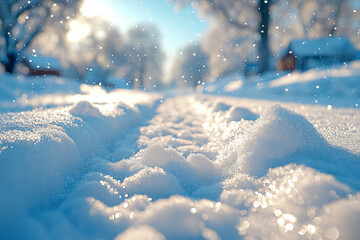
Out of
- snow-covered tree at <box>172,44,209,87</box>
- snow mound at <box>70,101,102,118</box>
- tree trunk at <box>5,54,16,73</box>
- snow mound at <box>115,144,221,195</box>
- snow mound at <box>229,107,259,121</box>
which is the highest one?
snow mound at <box>115,144,221,195</box>

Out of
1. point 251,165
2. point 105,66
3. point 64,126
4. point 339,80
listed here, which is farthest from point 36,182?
point 105,66

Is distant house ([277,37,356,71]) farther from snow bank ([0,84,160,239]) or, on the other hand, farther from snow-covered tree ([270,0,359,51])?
snow bank ([0,84,160,239])

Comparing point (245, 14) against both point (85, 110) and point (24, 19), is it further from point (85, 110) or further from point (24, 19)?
point (85, 110)

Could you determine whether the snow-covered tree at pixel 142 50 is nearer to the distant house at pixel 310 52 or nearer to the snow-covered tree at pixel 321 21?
the snow-covered tree at pixel 321 21

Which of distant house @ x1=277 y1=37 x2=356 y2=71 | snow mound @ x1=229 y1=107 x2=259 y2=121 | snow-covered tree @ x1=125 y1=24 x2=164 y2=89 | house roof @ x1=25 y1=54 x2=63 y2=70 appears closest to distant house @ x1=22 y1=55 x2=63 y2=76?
house roof @ x1=25 y1=54 x2=63 y2=70

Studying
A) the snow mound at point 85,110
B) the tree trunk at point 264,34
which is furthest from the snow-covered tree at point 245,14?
the snow mound at point 85,110

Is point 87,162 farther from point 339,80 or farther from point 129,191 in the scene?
point 339,80

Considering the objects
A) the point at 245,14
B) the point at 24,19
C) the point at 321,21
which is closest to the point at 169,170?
the point at 245,14
